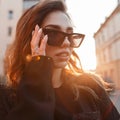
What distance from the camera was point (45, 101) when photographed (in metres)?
1.37

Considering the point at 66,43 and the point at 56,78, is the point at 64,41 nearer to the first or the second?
the point at 66,43

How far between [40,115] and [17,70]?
1.16ft

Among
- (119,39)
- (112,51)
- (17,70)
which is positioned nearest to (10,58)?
(17,70)

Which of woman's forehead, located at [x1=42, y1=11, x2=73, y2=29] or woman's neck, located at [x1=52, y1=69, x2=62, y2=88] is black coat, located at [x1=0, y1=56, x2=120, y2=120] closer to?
woman's neck, located at [x1=52, y1=69, x2=62, y2=88]

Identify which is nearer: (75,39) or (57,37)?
(57,37)

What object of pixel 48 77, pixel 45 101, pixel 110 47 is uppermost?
pixel 110 47

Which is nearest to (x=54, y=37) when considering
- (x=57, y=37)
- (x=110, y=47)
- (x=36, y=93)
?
(x=57, y=37)

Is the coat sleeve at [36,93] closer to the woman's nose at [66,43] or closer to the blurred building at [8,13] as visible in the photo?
the woman's nose at [66,43]

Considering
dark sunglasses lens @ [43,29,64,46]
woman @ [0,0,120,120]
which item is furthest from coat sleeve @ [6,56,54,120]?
dark sunglasses lens @ [43,29,64,46]

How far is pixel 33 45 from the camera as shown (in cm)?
146

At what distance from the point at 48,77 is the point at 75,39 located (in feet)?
1.05

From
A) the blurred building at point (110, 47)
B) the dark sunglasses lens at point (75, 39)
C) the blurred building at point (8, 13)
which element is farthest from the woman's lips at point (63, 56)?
the blurred building at point (8, 13)

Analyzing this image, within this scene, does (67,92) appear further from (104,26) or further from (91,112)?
(104,26)

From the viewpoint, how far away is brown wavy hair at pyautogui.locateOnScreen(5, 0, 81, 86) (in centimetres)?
158
